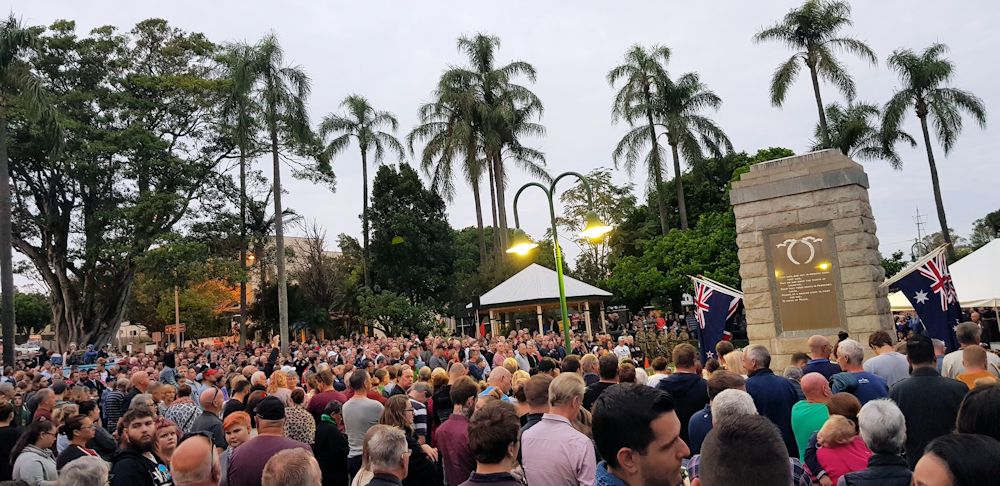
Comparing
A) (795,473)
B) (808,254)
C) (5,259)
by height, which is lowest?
(795,473)

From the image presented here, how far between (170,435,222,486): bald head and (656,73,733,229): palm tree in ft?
117

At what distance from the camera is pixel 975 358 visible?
5.38m

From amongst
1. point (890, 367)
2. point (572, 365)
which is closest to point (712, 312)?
point (890, 367)

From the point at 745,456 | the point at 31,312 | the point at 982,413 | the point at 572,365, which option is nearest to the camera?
the point at 745,456

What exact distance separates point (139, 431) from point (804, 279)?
11.2m

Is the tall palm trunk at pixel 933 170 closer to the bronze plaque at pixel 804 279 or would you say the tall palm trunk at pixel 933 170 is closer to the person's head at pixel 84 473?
the bronze plaque at pixel 804 279

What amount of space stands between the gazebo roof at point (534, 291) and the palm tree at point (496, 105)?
7.81 metres

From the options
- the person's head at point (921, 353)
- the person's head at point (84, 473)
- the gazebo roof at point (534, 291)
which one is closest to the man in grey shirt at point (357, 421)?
the person's head at point (84, 473)

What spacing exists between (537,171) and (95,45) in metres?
23.2

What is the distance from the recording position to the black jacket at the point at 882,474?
330 cm

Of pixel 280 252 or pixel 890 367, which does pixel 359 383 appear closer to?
pixel 890 367

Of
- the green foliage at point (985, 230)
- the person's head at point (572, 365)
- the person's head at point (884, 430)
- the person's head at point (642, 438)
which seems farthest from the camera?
the green foliage at point (985, 230)

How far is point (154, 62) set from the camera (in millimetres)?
33844

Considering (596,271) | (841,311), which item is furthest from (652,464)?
(596,271)
